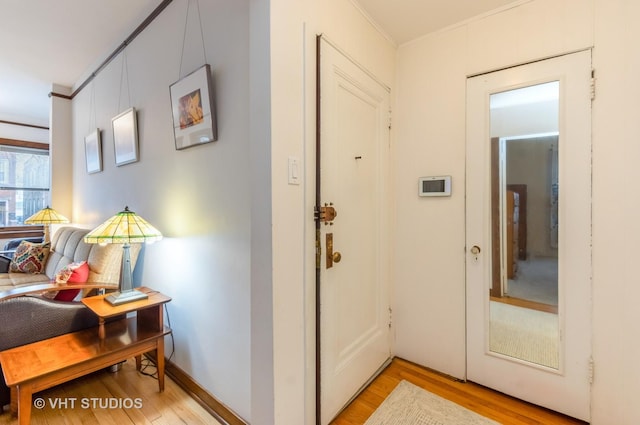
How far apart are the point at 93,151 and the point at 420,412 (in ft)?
12.4

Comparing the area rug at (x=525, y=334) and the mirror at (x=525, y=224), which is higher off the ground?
the mirror at (x=525, y=224)

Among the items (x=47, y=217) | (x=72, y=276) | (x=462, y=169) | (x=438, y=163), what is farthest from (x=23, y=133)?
(x=462, y=169)

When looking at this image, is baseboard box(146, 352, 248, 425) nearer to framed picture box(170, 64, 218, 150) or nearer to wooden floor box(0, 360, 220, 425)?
wooden floor box(0, 360, 220, 425)

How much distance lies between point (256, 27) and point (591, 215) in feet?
6.31

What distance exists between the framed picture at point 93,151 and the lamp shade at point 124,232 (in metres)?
1.61

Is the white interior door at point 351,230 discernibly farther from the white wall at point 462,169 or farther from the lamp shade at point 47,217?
the lamp shade at point 47,217

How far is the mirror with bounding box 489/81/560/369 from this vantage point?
1646 millimetres

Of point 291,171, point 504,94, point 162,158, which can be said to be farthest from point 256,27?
point 504,94

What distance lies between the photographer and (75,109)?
3.60 m

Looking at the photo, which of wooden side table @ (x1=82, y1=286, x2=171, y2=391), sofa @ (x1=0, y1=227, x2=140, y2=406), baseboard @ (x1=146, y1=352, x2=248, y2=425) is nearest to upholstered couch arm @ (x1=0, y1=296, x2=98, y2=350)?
sofa @ (x1=0, y1=227, x2=140, y2=406)

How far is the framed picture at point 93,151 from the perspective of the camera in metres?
2.94

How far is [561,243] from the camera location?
161 centimetres

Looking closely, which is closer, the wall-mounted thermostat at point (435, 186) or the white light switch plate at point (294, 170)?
the white light switch plate at point (294, 170)

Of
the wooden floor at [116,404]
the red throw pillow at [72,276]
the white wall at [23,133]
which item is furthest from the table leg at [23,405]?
the white wall at [23,133]
